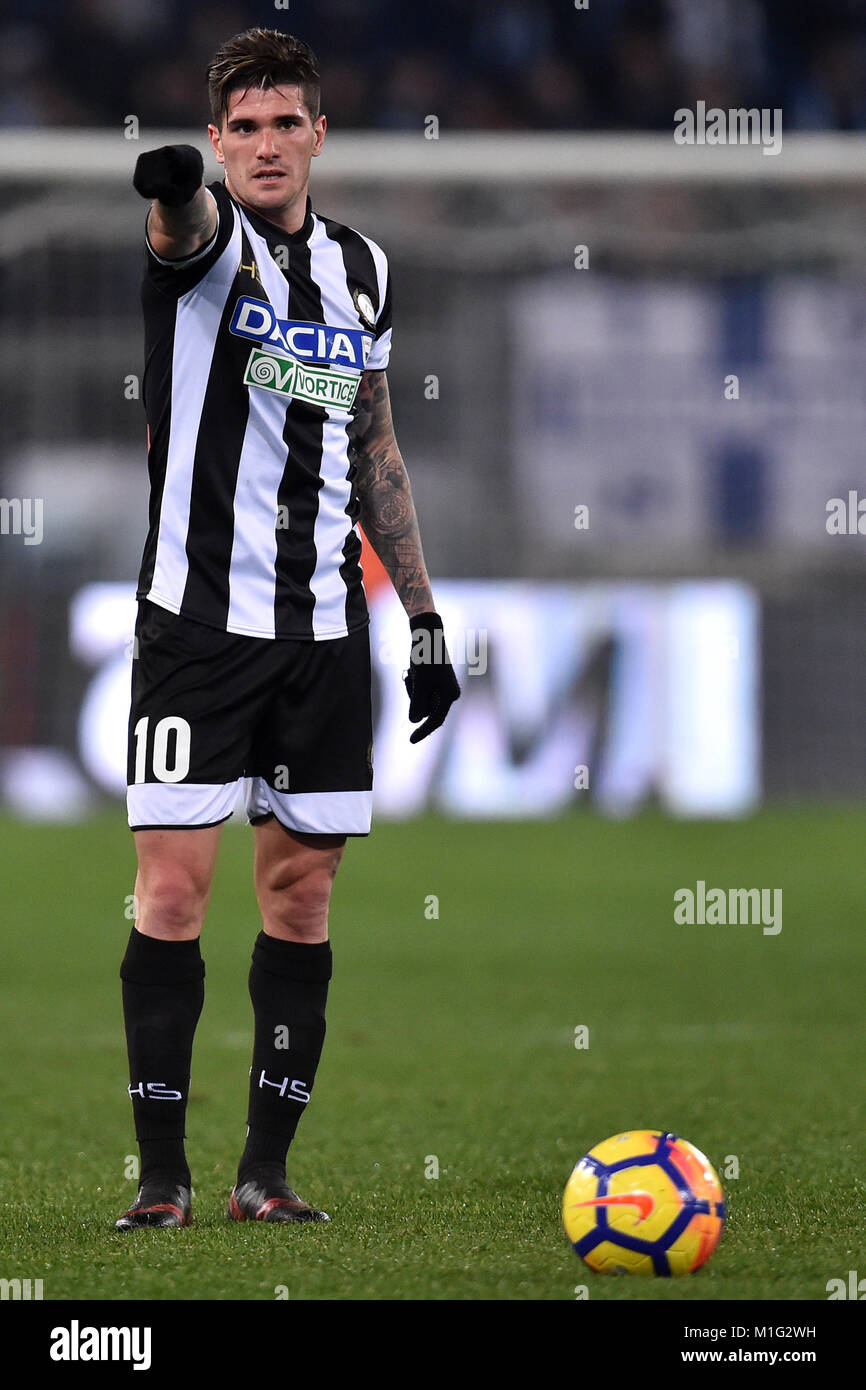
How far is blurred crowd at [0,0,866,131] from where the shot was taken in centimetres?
1345

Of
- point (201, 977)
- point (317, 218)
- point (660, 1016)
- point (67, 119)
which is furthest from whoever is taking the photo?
point (67, 119)

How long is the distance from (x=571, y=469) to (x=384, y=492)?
8131 mm

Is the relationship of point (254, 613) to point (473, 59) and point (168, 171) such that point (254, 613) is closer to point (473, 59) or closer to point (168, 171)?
point (168, 171)

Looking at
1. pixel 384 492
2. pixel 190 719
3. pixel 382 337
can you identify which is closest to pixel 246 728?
pixel 190 719

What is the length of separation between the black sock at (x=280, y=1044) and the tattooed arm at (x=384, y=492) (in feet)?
2.27

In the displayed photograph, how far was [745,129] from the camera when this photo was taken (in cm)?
1159

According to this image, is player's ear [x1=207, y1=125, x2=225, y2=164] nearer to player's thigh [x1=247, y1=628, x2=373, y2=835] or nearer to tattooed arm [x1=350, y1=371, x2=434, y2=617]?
tattooed arm [x1=350, y1=371, x2=434, y2=617]

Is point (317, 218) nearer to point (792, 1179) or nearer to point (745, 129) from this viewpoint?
point (792, 1179)

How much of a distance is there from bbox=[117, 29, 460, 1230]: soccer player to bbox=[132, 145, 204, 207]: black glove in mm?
152

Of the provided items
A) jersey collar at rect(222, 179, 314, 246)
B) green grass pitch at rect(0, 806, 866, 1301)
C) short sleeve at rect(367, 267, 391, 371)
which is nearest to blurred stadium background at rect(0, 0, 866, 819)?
green grass pitch at rect(0, 806, 866, 1301)

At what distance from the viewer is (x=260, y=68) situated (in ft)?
9.76

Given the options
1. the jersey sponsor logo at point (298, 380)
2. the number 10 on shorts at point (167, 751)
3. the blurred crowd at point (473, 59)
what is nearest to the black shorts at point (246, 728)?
the number 10 on shorts at point (167, 751)

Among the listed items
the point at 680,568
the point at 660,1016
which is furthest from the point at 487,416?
the point at 660,1016

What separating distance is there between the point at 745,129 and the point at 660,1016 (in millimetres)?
7656
